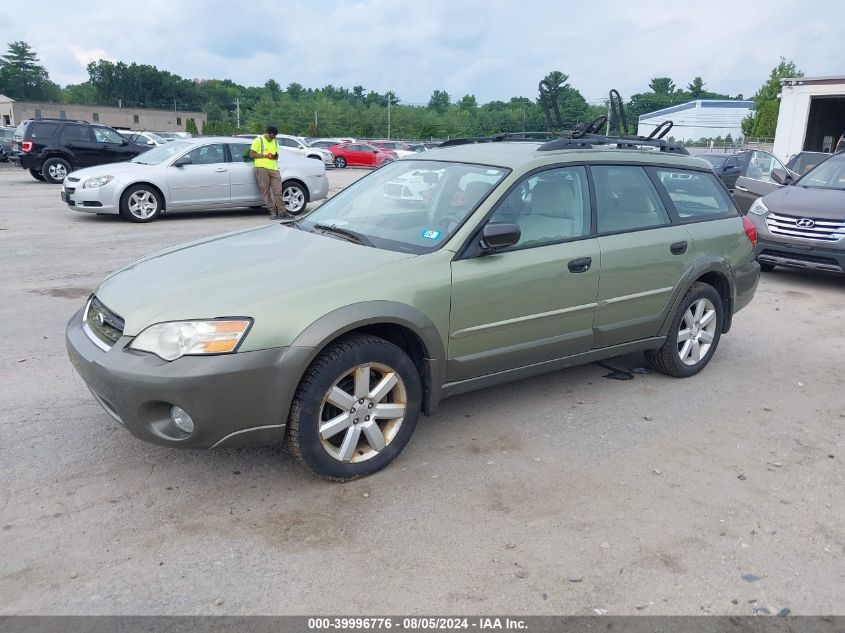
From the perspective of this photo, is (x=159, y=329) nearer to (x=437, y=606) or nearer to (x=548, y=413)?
(x=437, y=606)

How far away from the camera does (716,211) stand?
5527 mm

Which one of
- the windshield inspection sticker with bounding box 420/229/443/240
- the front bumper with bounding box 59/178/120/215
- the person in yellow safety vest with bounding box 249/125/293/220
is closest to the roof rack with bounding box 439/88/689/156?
the windshield inspection sticker with bounding box 420/229/443/240

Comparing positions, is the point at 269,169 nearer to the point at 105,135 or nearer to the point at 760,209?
the point at 760,209

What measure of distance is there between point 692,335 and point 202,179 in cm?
1005

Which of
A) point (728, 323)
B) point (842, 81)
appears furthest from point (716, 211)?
point (842, 81)

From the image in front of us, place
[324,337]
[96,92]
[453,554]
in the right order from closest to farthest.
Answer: [453,554], [324,337], [96,92]

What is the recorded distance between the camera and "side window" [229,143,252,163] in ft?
43.8

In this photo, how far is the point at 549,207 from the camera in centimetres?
447

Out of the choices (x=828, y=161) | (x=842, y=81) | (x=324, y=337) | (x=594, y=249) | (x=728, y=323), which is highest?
(x=842, y=81)

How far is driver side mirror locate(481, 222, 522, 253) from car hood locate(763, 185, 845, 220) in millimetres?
6298

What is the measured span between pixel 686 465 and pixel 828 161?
306 inches

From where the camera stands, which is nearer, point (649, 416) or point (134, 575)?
point (134, 575)

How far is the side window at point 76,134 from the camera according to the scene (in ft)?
62.2

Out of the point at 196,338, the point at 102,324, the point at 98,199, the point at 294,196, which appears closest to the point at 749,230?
the point at 196,338
